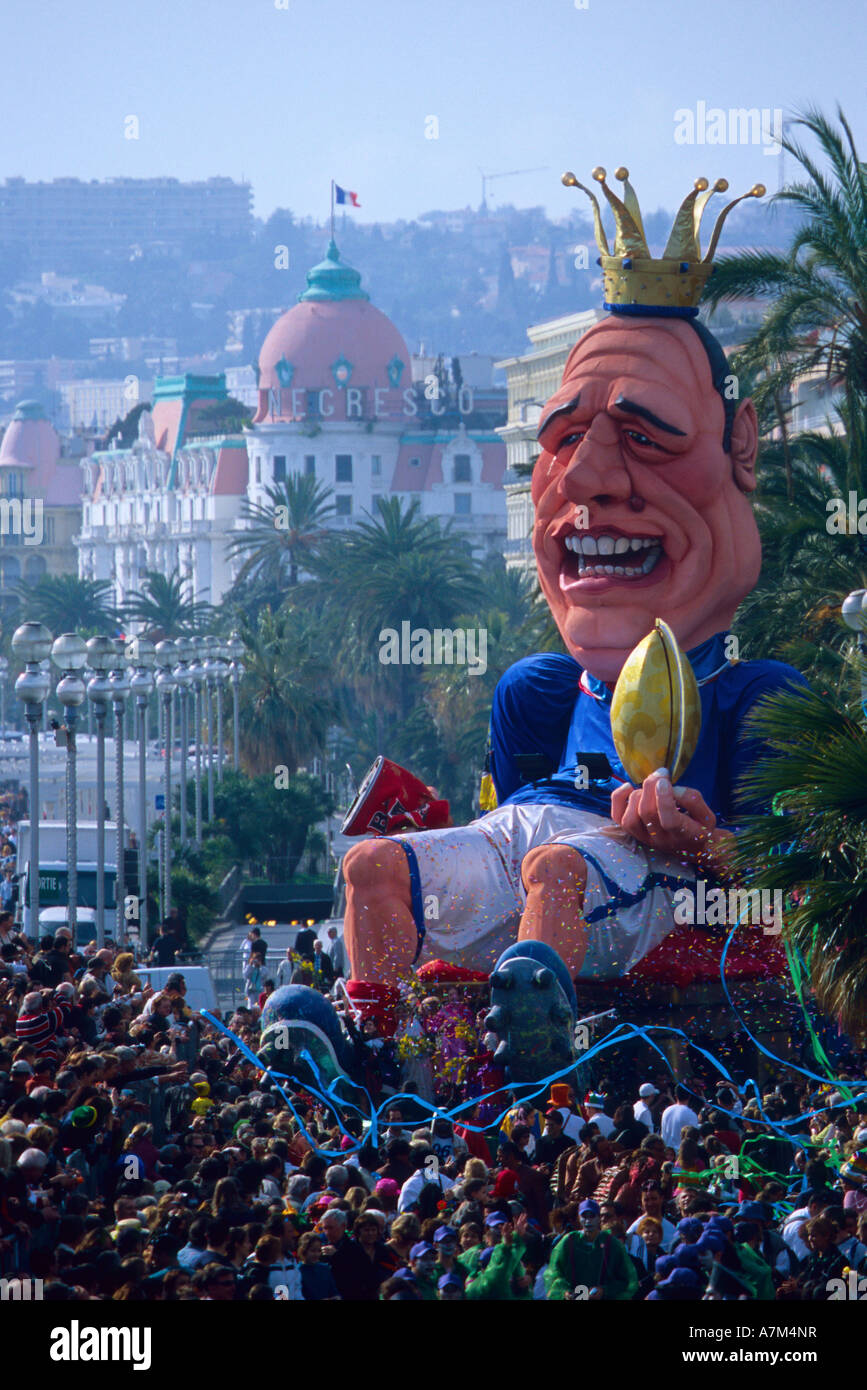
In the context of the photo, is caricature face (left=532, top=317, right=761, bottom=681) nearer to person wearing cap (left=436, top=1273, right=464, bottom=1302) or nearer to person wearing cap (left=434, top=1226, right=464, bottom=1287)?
person wearing cap (left=434, top=1226, right=464, bottom=1287)

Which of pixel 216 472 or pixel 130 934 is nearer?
pixel 130 934

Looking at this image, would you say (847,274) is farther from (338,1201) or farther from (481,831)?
(338,1201)

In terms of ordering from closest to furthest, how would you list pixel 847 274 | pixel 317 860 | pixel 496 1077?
1. pixel 496 1077
2. pixel 847 274
3. pixel 317 860

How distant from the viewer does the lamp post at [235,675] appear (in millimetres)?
49562

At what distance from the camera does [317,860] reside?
1838 inches

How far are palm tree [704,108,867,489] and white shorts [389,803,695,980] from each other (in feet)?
24.1

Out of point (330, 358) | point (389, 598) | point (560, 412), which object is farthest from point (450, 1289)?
point (330, 358)

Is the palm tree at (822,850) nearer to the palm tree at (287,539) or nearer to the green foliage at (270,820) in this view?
the green foliage at (270,820)

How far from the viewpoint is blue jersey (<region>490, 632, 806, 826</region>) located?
794 inches

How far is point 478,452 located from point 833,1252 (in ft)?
339

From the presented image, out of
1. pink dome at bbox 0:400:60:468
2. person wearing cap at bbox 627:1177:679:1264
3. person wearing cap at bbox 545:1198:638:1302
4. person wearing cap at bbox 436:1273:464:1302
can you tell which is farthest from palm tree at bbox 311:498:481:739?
pink dome at bbox 0:400:60:468

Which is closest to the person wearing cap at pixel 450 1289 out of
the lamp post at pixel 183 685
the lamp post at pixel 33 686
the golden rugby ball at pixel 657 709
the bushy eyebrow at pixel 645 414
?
the golden rugby ball at pixel 657 709
